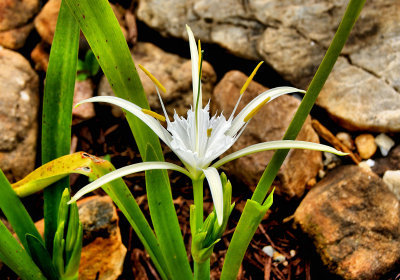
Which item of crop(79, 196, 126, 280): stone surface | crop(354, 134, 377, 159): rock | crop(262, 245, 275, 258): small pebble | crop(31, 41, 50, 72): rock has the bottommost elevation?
crop(262, 245, 275, 258): small pebble

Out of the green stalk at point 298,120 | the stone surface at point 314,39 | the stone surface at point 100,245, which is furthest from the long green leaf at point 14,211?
the stone surface at point 314,39

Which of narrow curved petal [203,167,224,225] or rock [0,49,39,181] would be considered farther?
rock [0,49,39,181]

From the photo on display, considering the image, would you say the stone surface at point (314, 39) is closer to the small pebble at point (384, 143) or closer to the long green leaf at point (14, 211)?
→ the small pebble at point (384, 143)

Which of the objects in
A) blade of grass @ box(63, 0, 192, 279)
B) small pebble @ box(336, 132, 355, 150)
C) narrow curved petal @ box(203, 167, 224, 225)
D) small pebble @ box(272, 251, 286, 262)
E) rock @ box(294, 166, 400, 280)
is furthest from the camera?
small pebble @ box(336, 132, 355, 150)

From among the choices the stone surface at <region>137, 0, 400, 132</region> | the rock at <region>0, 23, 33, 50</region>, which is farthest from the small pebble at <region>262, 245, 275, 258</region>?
the rock at <region>0, 23, 33, 50</region>

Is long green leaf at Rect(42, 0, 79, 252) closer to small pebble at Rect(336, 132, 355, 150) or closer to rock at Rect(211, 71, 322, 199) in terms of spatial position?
rock at Rect(211, 71, 322, 199)

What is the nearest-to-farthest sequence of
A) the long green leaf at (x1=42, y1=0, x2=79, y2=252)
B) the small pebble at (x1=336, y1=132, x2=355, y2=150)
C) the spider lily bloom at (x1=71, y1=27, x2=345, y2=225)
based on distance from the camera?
the spider lily bloom at (x1=71, y1=27, x2=345, y2=225), the long green leaf at (x1=42, y1=0, x2=79, y2=252), the small pebble at (x1=336, y1=132, x2=355, y2=150)
